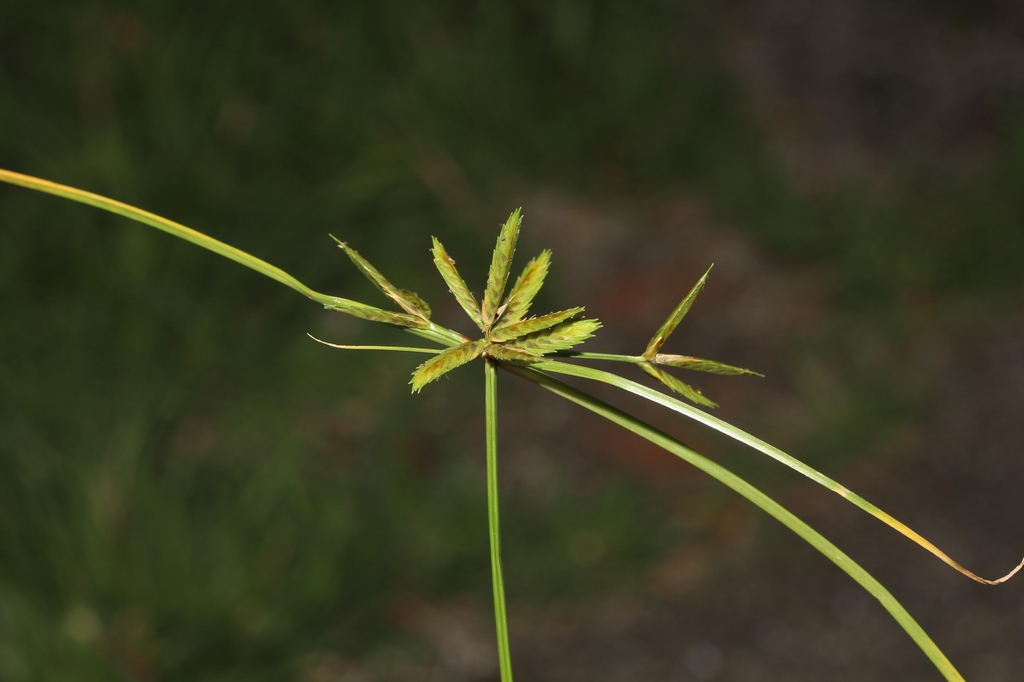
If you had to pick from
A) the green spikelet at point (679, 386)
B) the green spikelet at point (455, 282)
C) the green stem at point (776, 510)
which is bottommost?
the green stem at point (776, 510)

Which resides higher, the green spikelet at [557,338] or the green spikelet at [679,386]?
the green spikelet at [557,338]

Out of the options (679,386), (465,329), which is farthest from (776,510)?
(465,329)

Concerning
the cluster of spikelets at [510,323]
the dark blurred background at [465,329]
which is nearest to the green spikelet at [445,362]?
the cluster of spikelets at [510,323]

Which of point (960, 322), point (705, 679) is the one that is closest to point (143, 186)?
point (705, 679)

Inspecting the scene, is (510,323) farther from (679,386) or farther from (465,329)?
(465,329)

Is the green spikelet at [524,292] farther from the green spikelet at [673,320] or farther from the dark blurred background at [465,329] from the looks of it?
the dark blurred background at [465,329]

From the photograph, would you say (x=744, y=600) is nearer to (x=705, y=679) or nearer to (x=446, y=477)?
(x=705, y=679)

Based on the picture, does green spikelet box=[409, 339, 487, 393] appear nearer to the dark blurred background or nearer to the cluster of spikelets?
the cluster of spikelets

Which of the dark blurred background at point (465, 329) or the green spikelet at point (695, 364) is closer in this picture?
the green spikelet at point (695, 364)
